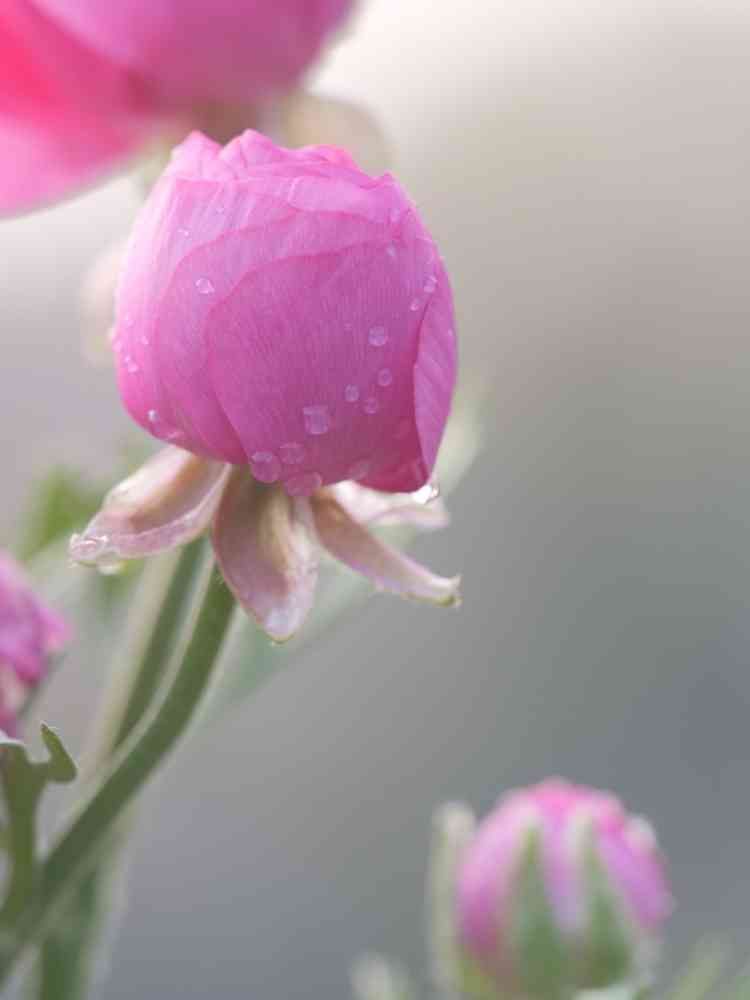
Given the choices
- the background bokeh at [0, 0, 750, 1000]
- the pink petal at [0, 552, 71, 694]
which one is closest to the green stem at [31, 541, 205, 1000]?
the pink petal at [0, 552, 71, 694]

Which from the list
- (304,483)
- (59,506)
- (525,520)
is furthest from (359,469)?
(525,520)

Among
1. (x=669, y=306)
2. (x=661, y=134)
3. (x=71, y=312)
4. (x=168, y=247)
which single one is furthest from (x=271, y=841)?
(x=168, y=247)

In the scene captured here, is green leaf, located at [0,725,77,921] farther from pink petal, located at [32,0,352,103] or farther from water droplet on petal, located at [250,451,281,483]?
pink petal, located at [32,0,352,103]

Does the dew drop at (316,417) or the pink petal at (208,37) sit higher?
the pink petal at (208,37)

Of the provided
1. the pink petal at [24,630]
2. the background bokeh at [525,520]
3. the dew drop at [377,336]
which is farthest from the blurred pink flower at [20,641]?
the background bokeh at [525,520]

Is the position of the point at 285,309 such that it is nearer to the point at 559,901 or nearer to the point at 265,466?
the point at 265,466

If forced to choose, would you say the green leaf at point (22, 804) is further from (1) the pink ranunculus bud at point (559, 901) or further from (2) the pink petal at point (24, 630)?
(1) the pink ranunculus bud at point (559, 901)
